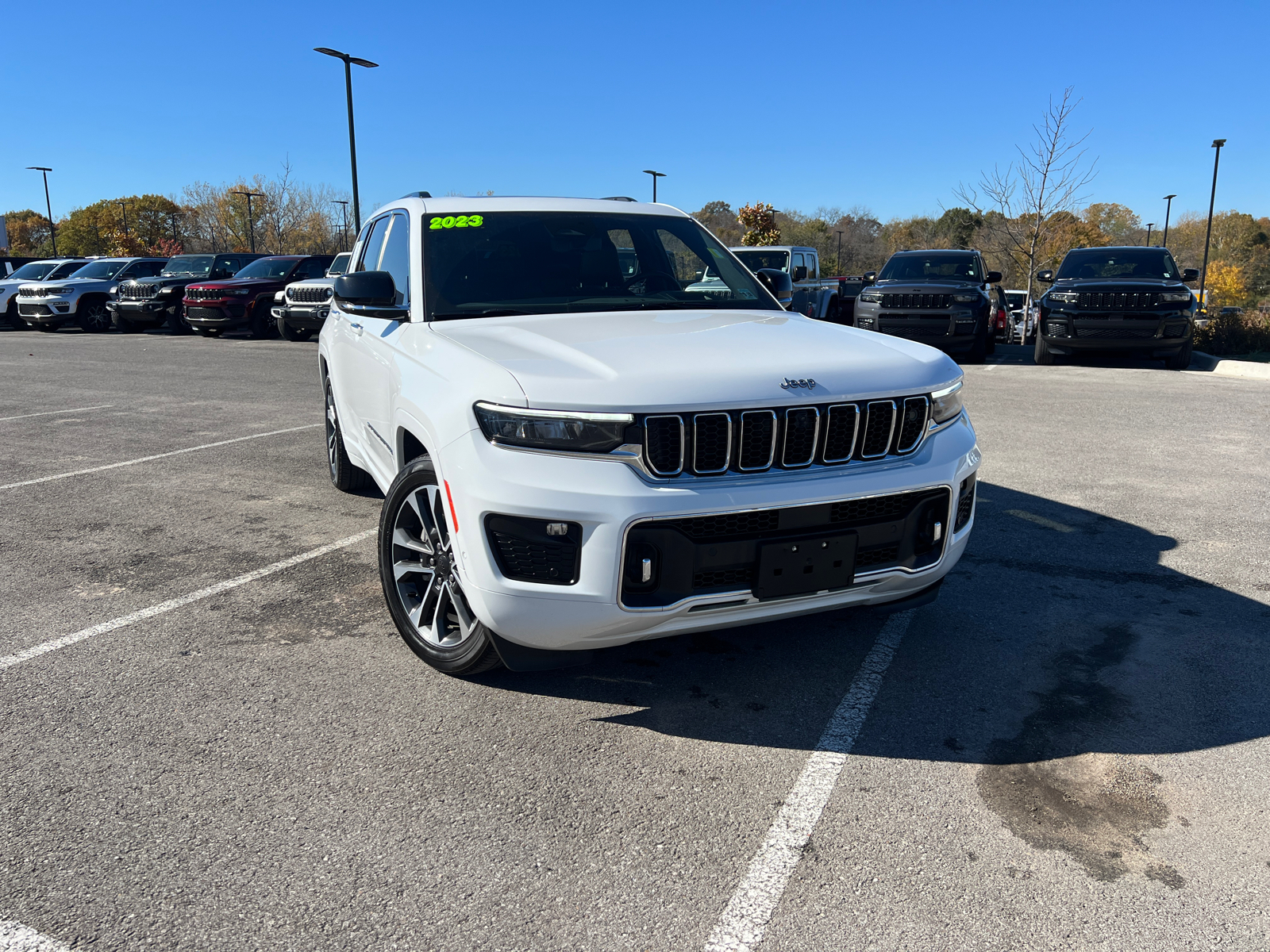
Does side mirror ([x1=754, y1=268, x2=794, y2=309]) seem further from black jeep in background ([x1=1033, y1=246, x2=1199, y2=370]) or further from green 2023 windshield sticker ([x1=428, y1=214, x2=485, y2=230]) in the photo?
black jeep in background ([x1=1033, y1=246, x2=1199, y2=370])

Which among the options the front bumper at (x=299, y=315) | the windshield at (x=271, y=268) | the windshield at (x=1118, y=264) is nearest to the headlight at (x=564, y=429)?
the front bumper at (x=299, y=315)

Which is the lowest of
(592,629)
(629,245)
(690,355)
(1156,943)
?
(1156,943)

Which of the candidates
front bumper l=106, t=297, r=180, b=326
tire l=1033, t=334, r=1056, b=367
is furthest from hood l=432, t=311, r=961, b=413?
front bumper l=106, t=297, r=180, b=326

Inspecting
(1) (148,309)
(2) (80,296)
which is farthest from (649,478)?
(2) (80,296)

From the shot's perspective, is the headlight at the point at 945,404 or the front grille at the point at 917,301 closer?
the headlight at the point at 945,404

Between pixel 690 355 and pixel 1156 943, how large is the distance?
2.03 metres

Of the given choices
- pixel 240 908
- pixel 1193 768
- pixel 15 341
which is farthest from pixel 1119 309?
pixel 15 341

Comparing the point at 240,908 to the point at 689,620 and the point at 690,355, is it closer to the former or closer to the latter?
the point at 689,620

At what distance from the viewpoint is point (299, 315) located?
16078 mm

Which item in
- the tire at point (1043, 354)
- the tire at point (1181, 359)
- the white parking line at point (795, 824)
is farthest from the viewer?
the tire at point (1043, 354)

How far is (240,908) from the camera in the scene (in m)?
2.22

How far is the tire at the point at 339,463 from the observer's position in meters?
6.04

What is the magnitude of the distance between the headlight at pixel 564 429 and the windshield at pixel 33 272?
30154mm

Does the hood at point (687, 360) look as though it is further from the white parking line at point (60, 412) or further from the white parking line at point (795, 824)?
the white parking line at point (60, 412)
